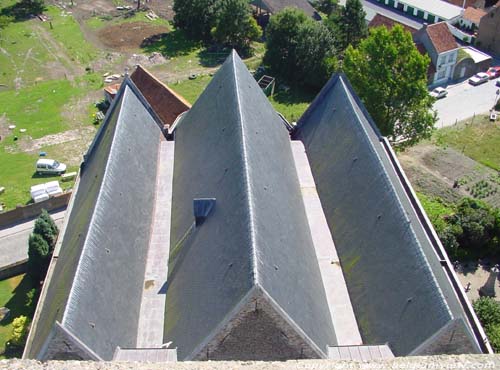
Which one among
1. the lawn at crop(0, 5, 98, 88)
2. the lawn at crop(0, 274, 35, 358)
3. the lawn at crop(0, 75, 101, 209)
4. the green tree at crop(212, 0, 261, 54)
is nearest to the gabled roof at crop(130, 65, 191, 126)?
the lawn at crop(0, 75, 101, 209)

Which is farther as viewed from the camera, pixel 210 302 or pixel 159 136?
pixel 159 136

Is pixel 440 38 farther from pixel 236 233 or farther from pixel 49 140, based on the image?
pixel 236 233

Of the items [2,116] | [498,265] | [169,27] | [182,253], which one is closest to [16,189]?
[2,116]

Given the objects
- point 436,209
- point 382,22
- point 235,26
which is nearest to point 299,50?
point 235,26

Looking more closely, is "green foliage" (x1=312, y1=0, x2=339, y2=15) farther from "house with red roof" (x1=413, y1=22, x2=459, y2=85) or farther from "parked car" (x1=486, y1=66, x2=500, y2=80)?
"parked car" (x1=486, y1=66, x2=500, y2=80)

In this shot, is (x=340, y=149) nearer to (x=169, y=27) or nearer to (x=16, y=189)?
(x=16, y=189)

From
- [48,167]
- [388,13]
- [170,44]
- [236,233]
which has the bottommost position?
[48,167]

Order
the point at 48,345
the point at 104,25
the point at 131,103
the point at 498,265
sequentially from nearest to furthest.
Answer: the point at 48,345, the point at 131,103, the point at 498,265, the point at 104,25
